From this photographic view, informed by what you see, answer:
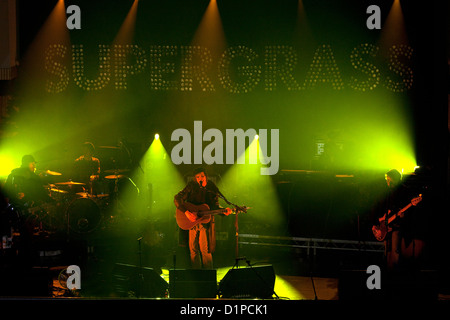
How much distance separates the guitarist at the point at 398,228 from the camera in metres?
6.69

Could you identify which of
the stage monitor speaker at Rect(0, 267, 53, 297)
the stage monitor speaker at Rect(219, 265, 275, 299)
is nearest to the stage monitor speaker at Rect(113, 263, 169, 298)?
the stage monitor speaker at Rect(219, 265, 275, 299)

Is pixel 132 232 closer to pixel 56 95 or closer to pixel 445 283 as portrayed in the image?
pixel 56 95

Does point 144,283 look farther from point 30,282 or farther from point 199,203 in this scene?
point 199,203

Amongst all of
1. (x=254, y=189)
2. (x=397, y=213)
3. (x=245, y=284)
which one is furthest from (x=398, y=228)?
(x=254, y=189)

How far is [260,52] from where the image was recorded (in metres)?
10.4

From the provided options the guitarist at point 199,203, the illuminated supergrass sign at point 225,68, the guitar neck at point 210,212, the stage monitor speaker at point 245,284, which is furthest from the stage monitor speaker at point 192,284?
the illuminated supergrass sign at point 225,68

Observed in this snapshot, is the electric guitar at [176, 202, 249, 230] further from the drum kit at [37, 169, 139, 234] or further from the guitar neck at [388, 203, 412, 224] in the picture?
the drum kit at [37, 169, 139, 234]

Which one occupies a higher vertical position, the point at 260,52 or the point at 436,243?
the point at 260,52

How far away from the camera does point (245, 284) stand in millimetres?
5660

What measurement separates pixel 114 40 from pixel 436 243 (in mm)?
7621

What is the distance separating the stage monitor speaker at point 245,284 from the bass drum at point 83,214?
4333mm

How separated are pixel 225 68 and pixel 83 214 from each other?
4.27 m
